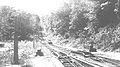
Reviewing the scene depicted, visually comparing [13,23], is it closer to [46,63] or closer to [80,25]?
[46,63]

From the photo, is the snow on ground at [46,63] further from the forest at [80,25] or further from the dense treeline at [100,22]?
the dense treeline at [100,22]

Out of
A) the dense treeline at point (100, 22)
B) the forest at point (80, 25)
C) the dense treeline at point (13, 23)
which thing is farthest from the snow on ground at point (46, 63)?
the dense treeline at point (100, 22)

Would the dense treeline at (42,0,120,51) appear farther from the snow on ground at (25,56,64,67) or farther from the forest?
the snow on ground at (25,56,64,67)

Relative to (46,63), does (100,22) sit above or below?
above

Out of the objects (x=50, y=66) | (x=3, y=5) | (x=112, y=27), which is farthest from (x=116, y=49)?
(x=3, y=5)

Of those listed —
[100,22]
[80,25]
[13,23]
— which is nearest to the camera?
[13,23]

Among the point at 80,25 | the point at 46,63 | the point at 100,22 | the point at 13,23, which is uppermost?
the point at 100,22

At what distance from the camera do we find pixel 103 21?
37.3 metres

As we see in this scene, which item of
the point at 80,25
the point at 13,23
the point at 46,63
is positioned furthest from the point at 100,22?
the point at 13,23

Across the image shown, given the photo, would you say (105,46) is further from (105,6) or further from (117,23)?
(105,6)

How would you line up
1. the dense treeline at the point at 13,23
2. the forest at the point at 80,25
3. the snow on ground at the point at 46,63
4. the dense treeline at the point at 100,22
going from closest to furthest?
the dense treeline at the point at 13,23 → the forest at the point at 80,25 → the snow on ground at the point at 46,63 → the dense treeline at the point at 100,22

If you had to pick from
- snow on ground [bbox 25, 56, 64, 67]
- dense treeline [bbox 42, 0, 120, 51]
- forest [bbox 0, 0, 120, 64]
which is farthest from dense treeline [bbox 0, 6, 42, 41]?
dense treeline [bbox 42, 0, 120, 51]

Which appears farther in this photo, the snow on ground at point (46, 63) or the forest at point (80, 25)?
the snow on ground at point (46, 63)

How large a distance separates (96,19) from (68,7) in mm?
26132
